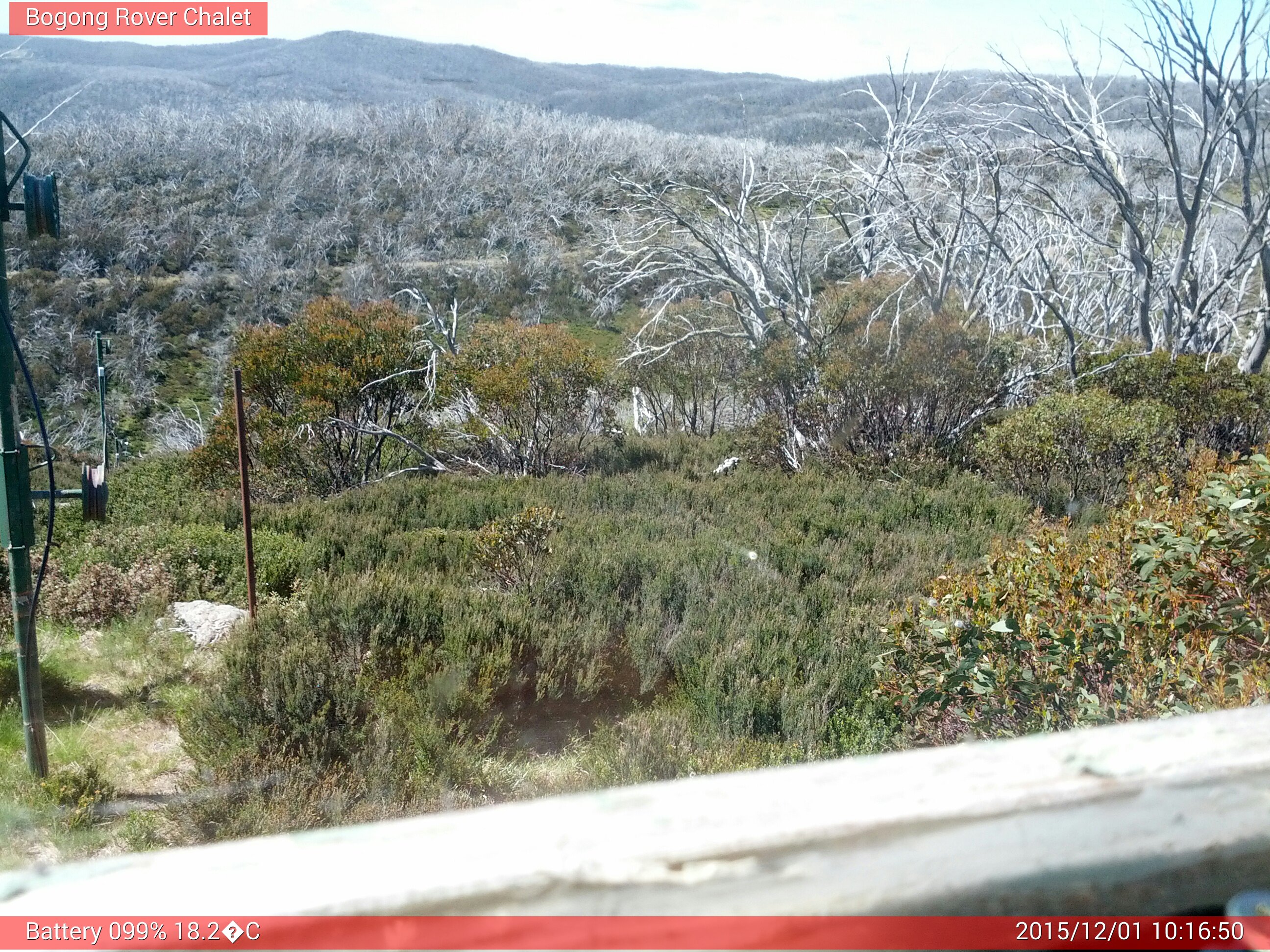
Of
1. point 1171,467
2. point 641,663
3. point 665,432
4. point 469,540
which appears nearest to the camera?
point 641,663

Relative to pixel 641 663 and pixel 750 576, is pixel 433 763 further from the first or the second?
pixel 750 576

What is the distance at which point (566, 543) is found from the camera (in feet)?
21.5

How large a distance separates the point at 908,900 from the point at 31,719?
13.3 ft

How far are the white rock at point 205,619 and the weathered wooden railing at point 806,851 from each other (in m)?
4.80

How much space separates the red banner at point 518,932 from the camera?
0.64 metres

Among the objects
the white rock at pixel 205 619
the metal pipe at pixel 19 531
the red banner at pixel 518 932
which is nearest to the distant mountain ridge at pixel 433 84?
the white rock at pixel 205 619

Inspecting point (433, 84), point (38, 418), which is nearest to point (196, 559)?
point (38, 418)

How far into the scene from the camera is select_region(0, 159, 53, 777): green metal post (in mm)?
3543

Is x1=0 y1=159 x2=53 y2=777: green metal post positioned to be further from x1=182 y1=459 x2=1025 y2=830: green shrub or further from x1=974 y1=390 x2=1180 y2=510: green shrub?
x1=974 y1=390 x2=1180 y2=510: green shrub

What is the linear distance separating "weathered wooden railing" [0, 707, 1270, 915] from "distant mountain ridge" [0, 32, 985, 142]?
2709 cm

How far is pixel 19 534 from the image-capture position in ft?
12.0

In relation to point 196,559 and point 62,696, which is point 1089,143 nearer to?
point 196,559

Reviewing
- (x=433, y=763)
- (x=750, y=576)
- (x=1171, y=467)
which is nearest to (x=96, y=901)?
(x=433, y=763)

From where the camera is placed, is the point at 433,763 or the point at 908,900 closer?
the point at 908,900
